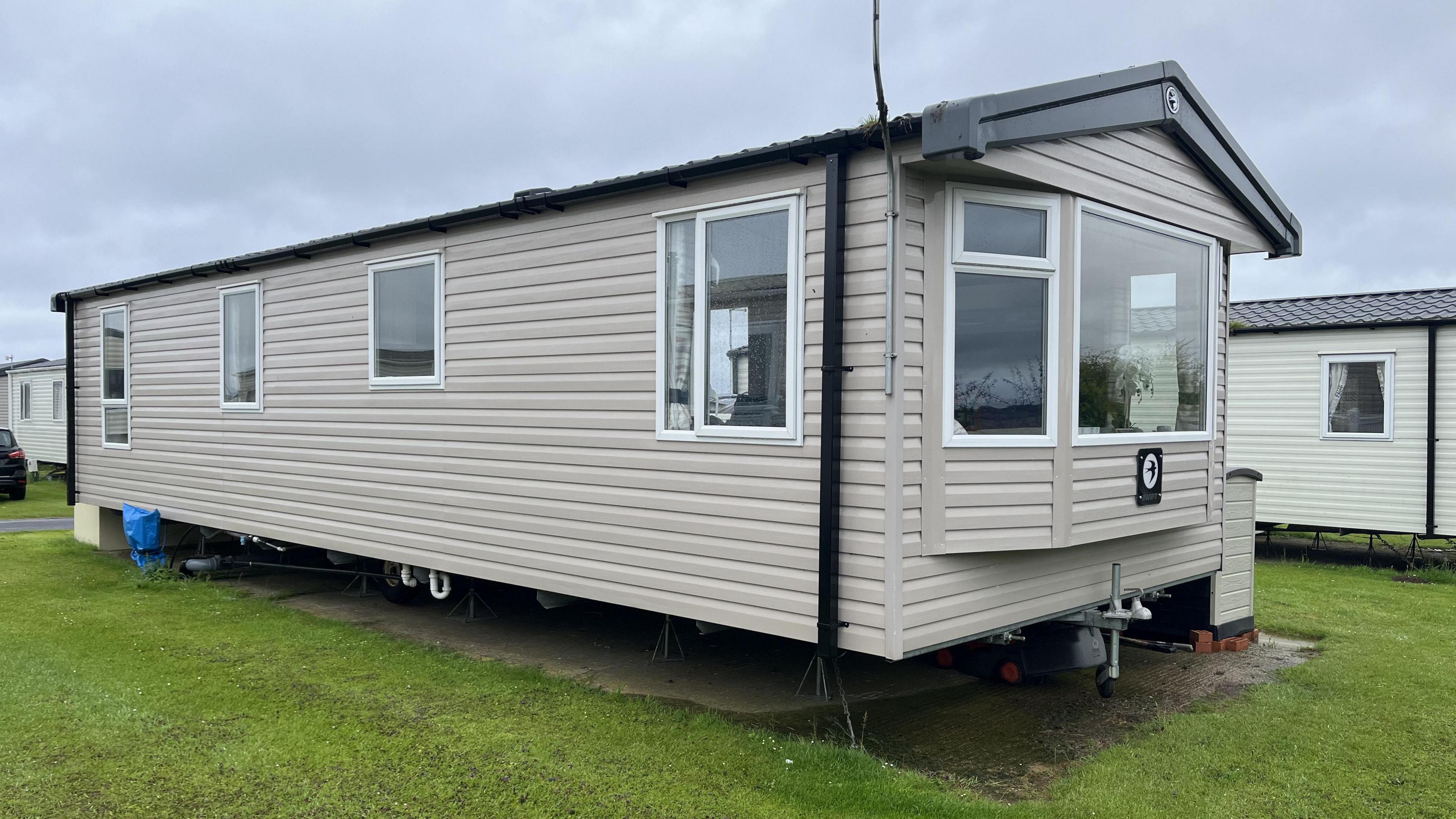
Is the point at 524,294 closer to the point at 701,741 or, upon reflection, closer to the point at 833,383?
the point at 833,383

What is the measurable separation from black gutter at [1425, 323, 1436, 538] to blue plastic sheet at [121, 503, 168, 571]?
13.9 m

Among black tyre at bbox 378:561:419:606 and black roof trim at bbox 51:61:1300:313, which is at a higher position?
black roof trim at bbox 51:61:1300:313

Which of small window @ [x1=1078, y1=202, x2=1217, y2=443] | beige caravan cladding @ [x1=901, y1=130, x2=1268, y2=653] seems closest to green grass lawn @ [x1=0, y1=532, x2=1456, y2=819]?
beige caravan cladding @ [x1=901, y1=130, x2=1268, y2=653]

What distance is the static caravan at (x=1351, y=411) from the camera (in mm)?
11414

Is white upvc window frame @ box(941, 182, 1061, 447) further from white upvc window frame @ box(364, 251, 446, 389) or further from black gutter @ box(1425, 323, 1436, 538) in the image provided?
black gutter @ box(1425, 323, 1436, 538)

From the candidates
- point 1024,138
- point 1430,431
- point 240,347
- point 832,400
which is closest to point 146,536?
point 240,347

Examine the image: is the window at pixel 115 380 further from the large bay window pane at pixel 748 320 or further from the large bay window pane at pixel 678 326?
the large bay window pane at pixel 748 320

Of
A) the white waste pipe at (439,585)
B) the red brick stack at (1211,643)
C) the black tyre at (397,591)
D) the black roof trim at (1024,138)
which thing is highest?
the black roof trim at (1024,138)

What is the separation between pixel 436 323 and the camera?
7262 mm

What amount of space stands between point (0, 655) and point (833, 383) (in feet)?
19.2

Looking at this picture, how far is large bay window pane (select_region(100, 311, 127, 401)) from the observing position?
1089 cm

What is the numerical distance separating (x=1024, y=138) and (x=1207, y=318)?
2.55m

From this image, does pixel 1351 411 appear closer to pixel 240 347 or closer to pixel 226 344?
pixel 240 347

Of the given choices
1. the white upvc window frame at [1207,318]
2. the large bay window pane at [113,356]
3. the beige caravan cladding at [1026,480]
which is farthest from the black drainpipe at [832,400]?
the large bay window pane at [113,356]
